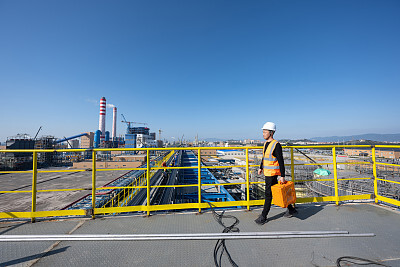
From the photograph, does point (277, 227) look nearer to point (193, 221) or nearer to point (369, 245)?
point (369, 245)

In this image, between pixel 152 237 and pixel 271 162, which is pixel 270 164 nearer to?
pixel 271 162

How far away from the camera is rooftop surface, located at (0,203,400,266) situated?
1918 mm

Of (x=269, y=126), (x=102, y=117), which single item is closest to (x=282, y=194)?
(x=269, y=126)

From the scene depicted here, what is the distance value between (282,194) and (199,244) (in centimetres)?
153

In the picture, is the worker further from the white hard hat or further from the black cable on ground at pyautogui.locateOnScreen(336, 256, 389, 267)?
the black cable on ground at pyautogui.locateOnScreen(336, 256, 389, 267)

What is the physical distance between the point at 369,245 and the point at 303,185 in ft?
50.9

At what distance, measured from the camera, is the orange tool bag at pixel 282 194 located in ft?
8.58

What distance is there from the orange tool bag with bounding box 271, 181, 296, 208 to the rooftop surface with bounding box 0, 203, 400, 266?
1.36ft

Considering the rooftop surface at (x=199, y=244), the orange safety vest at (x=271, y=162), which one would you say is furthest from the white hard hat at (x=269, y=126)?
the rooftop surface at (x=199, y=244)

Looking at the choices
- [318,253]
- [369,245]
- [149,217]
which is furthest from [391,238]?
[149,217]

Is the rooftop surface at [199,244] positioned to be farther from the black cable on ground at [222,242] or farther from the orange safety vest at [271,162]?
the orange safety vest at [271,162]

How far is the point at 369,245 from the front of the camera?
2189mm

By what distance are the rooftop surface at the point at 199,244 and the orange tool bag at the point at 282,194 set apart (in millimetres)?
413

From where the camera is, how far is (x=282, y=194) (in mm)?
2605
